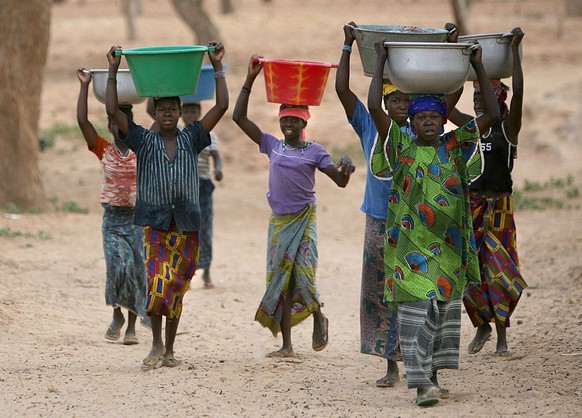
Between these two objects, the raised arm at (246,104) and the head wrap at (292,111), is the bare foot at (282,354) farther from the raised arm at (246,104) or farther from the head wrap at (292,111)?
the head wrap at (292,111)

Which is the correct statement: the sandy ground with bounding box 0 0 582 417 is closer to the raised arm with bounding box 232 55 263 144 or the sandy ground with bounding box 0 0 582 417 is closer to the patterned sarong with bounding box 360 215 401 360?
the patterned sarong with bounding box 360 215 401 360

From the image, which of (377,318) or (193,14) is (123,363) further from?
(193,14)

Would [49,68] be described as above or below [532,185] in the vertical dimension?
above

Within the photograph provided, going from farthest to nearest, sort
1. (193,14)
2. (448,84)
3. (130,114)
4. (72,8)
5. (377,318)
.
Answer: (72,8) < (193,14) < (130,114) < (377,318) < (448,84)

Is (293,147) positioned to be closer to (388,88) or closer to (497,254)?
(388,88)

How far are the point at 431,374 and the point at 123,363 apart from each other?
2.06 meters

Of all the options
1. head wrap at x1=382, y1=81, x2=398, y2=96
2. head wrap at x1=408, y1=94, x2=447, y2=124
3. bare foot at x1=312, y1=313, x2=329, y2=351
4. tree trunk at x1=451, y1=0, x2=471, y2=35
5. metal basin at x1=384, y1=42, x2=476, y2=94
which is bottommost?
bare foot at x1=312, y1=313, x2=329, y2=351

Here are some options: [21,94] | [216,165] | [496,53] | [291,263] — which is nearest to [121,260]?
[291,263]

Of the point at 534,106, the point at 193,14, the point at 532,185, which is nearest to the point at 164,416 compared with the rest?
the point at 532,185

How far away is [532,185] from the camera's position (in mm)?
14328

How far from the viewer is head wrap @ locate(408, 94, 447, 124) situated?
5121 millimetres

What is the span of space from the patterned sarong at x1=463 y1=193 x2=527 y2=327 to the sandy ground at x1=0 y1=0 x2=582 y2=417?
0.37 m

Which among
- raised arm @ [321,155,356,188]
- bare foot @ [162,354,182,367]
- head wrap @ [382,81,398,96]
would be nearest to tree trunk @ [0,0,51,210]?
bare foot @ [162,354,182,367]

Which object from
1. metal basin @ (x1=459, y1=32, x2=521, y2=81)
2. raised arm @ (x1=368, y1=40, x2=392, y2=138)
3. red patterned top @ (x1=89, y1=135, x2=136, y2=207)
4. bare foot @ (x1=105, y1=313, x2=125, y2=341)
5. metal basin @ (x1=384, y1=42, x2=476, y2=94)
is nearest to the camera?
metal basin @ (x1=384, y1=42, x2=476, y2=94)
